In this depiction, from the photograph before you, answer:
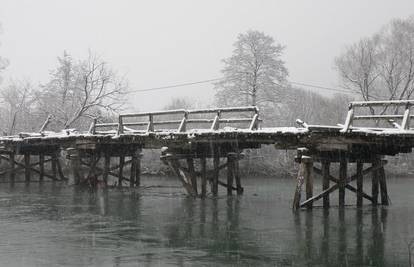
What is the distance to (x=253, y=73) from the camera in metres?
43.0

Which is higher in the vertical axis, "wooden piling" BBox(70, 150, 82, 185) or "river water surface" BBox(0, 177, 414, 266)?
"wooden piling" BBox(70, 150, 82, 185)

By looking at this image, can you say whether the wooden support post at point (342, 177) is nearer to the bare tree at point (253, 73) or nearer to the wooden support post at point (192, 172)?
the wooden support post at point (192, 172)

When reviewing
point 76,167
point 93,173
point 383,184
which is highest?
point 76,167

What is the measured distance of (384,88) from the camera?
4944 centimetres

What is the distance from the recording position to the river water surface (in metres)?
10.1

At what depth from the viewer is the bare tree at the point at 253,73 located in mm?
42531

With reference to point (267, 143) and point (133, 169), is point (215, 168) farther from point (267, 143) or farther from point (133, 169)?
point (133, 169)

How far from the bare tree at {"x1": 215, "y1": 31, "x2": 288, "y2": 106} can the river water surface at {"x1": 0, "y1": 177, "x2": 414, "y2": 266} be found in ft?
72.6

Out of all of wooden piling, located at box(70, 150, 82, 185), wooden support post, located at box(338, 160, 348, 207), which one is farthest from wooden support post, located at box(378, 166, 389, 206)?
wooden piling, located at box(70, 150, 82, 185)

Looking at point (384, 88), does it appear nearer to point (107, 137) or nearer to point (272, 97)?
point (272, 97)

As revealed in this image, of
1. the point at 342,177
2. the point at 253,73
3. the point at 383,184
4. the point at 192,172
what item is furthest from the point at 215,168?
the point at 253,73

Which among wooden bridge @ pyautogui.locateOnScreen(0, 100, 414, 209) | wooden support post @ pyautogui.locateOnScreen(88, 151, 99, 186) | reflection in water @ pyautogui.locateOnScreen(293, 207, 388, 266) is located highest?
wooden bridge @ pyautogui.locateOnScreen(0, 100, 414, 209)

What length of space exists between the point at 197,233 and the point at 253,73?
101 ft

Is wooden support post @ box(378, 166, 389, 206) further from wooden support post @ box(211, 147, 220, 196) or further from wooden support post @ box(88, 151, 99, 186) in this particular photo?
wooden support post @ box(88, 151, 99, 186)
